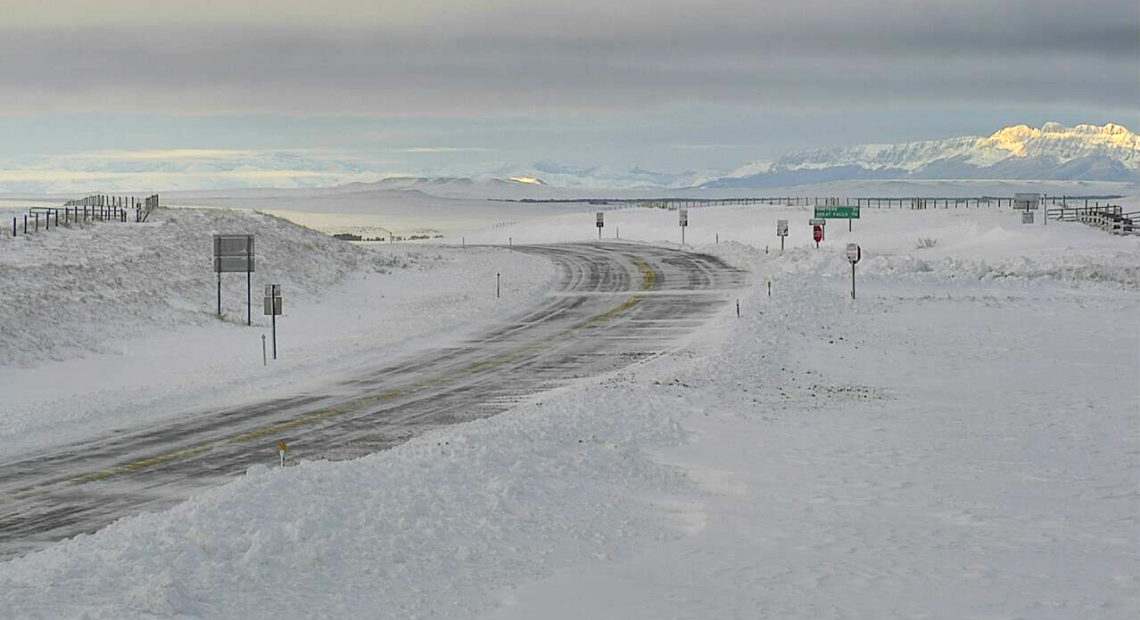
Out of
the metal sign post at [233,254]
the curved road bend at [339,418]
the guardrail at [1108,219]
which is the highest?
the guardrail at [1108,219]

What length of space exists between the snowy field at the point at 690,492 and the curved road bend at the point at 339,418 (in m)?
2.02

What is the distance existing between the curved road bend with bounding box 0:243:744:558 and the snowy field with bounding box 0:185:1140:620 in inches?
79.5

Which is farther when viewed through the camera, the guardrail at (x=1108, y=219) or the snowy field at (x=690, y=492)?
the guardrail at (x=1108, y=219)

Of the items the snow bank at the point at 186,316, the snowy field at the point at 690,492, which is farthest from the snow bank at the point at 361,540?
the snow bank at the point at 186,316

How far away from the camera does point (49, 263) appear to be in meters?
52.1

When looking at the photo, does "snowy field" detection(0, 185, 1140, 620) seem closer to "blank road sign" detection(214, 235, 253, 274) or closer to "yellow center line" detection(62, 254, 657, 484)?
"blank road sign" detection(214, 235, 253, 274)

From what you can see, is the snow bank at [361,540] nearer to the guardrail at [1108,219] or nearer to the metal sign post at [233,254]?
the metal sign post at [233,254]

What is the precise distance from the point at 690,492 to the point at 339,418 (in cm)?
1113

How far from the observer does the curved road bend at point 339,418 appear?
66.0ft

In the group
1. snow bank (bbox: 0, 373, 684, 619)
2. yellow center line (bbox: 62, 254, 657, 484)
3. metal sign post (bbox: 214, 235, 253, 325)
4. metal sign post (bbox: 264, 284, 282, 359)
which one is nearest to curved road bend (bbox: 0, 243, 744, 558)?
yellow center line (bbox: 62, 254, 657, 484)

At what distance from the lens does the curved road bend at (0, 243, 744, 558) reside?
20111 millimetres

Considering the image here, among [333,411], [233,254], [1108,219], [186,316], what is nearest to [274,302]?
[233,254]

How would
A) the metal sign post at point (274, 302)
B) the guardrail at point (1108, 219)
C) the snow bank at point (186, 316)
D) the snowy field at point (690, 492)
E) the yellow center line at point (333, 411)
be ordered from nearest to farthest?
the snowy field at point (690, 492) → the yellow center line at point (333, 411) → the snow bank at point (186, 316) → the metal sign post at point (274, 302) → the guardrail at point (1108, 219)

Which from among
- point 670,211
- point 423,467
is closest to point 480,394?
point 423,467
